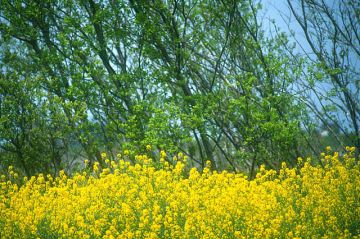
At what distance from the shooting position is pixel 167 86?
15.7 m

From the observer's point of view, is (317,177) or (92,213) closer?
(92,213)

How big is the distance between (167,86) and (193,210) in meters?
7.47

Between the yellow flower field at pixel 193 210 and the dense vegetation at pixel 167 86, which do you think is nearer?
the yellow flower field at pixel 193 210

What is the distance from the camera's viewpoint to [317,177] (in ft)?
32.8

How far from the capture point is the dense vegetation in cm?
1408

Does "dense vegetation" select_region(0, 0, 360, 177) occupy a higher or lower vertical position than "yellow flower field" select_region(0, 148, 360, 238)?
higher

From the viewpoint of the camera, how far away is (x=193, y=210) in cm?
879

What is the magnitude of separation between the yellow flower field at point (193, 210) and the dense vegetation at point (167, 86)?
3.23m

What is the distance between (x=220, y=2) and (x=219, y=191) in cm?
803

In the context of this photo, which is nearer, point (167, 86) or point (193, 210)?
point (193, 210)

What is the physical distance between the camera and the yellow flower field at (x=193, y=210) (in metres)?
7.55

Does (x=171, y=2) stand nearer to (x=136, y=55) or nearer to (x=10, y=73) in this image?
(x=136, y=55)

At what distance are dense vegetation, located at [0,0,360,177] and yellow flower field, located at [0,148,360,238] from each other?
3.23 m

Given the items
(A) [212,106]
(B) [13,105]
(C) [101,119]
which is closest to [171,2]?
(A) [212,106]
